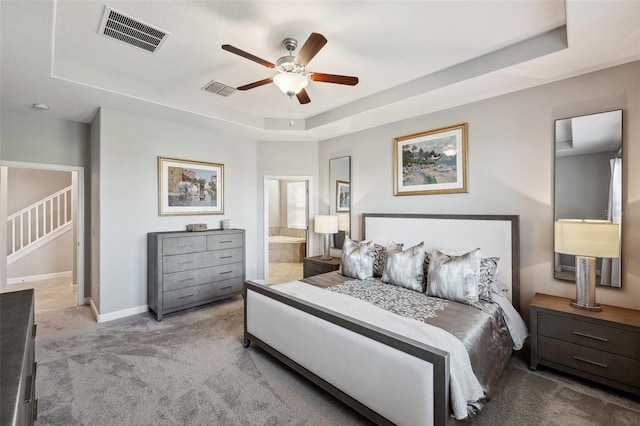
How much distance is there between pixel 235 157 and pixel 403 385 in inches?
171

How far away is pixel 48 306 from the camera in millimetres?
4312

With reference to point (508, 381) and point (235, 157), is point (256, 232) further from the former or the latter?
point (508, 381)

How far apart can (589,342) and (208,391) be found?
3.05 metres

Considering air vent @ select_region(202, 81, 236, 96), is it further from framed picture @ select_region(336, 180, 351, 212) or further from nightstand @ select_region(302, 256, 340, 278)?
nightstand @ select_region(302, 256, 340, 278)

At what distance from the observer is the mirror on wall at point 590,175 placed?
2561 mm

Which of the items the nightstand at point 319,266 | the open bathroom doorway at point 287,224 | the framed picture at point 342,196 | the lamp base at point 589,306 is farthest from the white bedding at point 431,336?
the open bathroom doorway at point 287,224

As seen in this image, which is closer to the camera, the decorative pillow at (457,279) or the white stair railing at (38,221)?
the decorative pillow at (457,279)

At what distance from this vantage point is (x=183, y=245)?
3.99 metres

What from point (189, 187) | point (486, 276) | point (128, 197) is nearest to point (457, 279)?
point (486, 276)

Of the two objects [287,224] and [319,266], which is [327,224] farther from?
[287,224]

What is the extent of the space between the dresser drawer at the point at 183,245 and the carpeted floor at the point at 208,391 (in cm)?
110

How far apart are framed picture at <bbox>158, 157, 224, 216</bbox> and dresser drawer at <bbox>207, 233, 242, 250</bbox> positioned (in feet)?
1.87

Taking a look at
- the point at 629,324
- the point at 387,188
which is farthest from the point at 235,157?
the point at 629,324

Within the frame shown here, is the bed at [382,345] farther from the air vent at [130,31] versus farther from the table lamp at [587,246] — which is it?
the air vent at [130,31]
